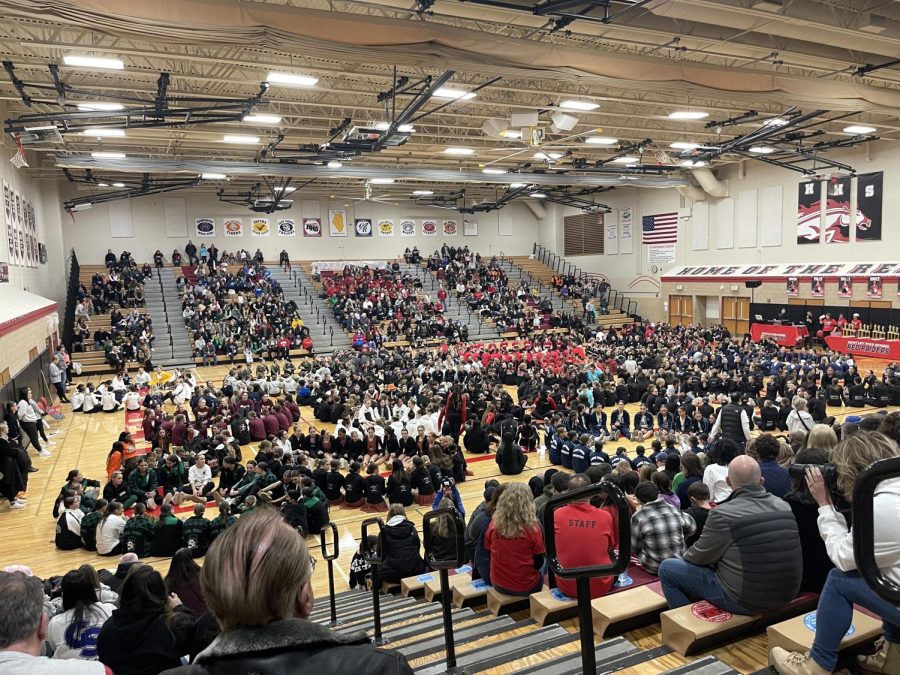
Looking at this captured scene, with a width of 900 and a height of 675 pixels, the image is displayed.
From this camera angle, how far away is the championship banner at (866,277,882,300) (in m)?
23.0

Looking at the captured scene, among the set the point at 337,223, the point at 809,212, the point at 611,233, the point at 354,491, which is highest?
the point at 337,223

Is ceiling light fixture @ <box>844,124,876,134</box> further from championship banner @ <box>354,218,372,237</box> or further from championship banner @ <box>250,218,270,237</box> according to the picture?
championship banner @ <box>250,218,270,237</box>

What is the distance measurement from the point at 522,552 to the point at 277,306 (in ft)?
82.7

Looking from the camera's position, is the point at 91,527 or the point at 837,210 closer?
the point at 91,527

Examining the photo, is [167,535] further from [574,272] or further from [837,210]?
[574,272]

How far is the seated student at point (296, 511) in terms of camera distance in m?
8.15

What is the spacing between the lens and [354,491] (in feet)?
32.9

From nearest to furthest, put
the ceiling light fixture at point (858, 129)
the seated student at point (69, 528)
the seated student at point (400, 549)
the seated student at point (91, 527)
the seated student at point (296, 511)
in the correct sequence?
the seated student at point (400, 549) < the seated student at point (296, 511) < the seated student at point (91, 527) < the seated student at point (69, 528) < the ceiling light fixture at point (858, 129)

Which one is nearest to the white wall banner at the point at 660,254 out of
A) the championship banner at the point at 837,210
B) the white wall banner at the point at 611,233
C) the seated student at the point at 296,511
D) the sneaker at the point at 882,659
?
the white wall banner at the point at 611,233

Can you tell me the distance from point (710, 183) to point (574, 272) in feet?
37.6

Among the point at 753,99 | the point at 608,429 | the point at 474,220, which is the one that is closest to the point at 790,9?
the point at 753,99

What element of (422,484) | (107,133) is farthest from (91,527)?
(107,133)

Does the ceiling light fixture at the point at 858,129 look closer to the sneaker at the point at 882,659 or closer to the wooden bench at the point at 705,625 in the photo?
the wooden bench at the point at 705,625

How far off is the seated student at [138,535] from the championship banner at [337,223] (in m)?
29.5
